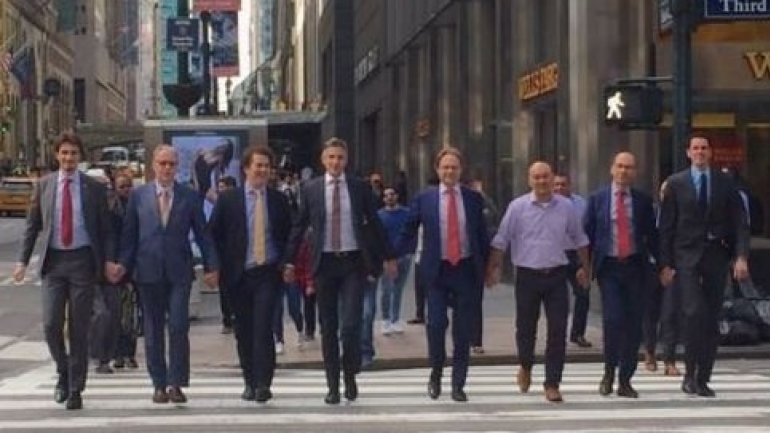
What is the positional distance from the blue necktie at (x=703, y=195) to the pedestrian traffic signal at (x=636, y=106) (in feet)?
12.6

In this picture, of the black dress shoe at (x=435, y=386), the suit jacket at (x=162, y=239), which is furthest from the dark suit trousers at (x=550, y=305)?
the suit jacket at (x=162, y=239)

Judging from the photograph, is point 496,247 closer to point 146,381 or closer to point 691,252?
point 691,252

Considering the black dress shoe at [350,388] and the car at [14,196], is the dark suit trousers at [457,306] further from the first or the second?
the car at [14,196]

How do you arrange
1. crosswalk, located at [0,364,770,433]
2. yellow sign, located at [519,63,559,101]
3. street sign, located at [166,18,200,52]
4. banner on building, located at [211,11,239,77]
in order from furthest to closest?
banner on building, located at [211,11,239,77]
street sign, located at [166,18,200,52]
yellow sign, located at [519,63,559,101]
crosswalk, located at [0,364,770,433]

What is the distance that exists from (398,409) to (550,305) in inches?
55.6

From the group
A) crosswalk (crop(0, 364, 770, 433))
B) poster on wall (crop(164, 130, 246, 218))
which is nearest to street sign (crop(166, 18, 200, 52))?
poster on wall (crop(164, 130, 246, 218))

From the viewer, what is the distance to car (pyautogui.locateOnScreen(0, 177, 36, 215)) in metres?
68.4

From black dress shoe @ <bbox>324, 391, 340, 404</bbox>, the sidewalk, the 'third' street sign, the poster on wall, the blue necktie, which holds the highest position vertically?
the 'third' street sign

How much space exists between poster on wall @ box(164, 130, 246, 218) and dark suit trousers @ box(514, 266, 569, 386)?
13.3 m

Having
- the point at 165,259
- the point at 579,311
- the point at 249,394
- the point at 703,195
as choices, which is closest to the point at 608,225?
the point at 703,195

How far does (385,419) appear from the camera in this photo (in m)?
11.7

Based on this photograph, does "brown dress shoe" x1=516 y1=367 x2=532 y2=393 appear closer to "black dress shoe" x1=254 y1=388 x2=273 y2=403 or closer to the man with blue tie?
the man with blue tie

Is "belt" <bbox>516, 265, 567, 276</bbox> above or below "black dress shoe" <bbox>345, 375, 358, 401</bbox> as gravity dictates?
above

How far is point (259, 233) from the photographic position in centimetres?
1251
